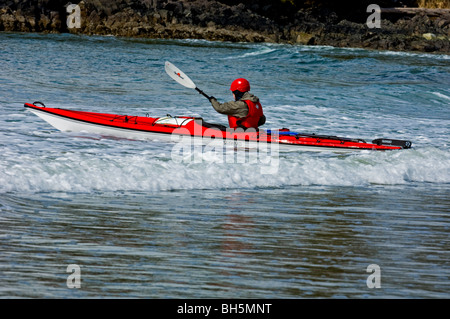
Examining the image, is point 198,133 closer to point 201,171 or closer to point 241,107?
point 241,107

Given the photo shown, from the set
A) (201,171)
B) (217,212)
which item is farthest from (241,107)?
(217,212)

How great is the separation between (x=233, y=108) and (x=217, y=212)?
2.97 metres

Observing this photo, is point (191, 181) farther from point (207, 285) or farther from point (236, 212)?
point (207, 285)

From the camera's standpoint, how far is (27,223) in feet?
13.7

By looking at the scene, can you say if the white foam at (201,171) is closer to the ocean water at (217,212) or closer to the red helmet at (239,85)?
the ocean water at (217,212)

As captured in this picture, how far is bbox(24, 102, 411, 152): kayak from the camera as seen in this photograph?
7969 millimetres

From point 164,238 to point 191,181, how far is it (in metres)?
2.07

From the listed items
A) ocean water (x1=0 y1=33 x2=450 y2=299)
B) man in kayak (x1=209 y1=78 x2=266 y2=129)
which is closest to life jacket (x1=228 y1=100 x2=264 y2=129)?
man in kayak (x1=209 y1=78 x2=266 y2=129)

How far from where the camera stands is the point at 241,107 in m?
7.66

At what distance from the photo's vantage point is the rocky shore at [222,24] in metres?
31.9

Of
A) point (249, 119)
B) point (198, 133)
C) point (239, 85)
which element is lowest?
point (198, 133)

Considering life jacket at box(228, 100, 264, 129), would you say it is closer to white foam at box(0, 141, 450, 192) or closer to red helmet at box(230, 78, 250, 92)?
red helmet at box(230, 78, 250, 92)

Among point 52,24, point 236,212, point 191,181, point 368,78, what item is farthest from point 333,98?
point 52,24

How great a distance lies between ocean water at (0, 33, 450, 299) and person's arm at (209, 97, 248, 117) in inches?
21.7
